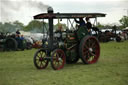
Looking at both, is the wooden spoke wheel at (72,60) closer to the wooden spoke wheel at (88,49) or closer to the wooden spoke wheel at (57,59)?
the wooden spoke wheel at (88,49)

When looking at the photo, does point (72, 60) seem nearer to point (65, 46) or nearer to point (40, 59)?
point (65, 46)

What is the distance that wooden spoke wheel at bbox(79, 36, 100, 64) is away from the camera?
31.5 feet

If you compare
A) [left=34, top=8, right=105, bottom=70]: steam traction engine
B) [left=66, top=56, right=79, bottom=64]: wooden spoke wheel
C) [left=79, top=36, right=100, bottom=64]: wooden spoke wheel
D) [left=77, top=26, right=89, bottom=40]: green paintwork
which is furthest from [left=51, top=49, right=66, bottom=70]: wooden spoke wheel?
[left=77, top=26, right=89, bottom=40]: green paintwork

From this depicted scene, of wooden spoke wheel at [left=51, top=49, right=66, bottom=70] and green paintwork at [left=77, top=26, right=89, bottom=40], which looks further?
green paintwork at [left=77, top=26, right=89, bottom=40]

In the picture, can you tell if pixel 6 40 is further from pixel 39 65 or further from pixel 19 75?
pixel 19 75

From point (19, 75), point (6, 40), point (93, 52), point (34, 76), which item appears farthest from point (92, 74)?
point (6, 40)

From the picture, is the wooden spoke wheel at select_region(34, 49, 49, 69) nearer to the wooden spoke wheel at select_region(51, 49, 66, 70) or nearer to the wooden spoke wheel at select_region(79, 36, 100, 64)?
the wooden spoke wheel at select_region(51, 49, 66, 70)

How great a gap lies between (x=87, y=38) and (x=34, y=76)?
3116mm

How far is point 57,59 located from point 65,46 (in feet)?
2.69

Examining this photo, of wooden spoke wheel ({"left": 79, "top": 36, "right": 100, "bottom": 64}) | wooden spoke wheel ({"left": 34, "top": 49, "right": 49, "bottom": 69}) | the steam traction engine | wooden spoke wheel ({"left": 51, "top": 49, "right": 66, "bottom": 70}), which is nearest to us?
wooden spoke wheel ({"left": 51, "top": 49, "right": 66, "bottom": 70})

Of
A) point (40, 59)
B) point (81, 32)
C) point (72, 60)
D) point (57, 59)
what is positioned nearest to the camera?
point (57, 59)

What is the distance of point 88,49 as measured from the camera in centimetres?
1003

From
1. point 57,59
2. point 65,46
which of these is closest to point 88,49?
point 65,46

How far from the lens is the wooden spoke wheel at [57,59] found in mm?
8391
